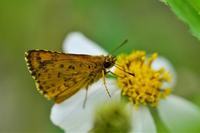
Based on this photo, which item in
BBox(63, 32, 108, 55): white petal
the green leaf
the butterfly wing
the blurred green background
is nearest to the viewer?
the green leaf

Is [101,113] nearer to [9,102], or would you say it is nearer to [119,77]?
[119,77]

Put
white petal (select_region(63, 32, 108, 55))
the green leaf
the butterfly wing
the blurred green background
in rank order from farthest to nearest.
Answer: the blurred green background, white petal (select_region(63, 32, 108, 55)), the butterfly wing, the green leaf

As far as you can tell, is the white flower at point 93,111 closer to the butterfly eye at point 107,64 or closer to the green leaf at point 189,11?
the butterfly eye at point 107,64

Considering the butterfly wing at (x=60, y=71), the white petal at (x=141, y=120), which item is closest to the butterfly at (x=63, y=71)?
the butterfly wing at (x=60, y=71)

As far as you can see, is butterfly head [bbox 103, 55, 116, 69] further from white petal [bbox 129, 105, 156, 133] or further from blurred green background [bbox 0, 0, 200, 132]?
blurred green background [bbox 0, 0, 200, 132]

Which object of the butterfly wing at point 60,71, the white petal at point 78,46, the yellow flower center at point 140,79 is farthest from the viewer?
the white petal at point 78,46

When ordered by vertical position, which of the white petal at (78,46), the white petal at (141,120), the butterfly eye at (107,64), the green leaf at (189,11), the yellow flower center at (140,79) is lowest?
the white petal at (141,120)

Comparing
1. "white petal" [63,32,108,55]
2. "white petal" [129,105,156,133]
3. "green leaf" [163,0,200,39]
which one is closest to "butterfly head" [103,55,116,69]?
"white petal" [129,105,156,133]
